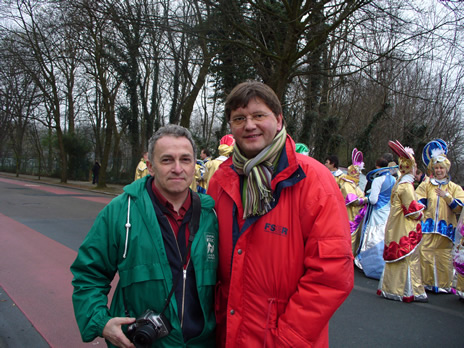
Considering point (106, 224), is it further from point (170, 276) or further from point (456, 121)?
point (456, 121)

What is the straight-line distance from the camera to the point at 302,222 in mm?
1717

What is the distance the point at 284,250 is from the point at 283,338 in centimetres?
39

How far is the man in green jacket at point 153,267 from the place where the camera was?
1753 millimetres

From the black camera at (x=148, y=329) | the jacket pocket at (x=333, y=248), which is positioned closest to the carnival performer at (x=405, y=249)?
the jacket pocket at (x=333, y=248)

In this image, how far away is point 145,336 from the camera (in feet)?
5.37

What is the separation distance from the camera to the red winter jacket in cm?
160

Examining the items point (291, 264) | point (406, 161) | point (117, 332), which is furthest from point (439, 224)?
point (117, 332)

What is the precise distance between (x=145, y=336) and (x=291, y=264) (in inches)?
29.3

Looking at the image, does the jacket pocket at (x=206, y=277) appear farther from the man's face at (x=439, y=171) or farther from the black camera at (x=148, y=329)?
the man's face at (x=439, y=171)

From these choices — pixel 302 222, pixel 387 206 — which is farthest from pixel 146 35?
pixel 302 222

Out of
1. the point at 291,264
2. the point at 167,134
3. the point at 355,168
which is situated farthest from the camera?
the point at 355,168

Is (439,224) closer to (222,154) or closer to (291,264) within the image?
(222,154)

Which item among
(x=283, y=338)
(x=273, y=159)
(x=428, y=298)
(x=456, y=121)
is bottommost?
(x=428, y=298)

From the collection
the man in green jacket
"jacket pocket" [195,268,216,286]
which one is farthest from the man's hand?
"jacket pocket" [195,268,216,286]
